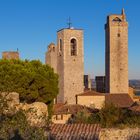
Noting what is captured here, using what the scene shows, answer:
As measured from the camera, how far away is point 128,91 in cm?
5053

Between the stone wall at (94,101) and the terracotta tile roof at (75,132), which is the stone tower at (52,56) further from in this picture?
the terracotta tile roof at (75,132)

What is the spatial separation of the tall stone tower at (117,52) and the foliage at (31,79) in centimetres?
2225

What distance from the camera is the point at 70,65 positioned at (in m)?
44.0

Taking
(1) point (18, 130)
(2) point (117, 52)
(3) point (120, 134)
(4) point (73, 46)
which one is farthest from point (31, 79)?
(2) point (117, 52)

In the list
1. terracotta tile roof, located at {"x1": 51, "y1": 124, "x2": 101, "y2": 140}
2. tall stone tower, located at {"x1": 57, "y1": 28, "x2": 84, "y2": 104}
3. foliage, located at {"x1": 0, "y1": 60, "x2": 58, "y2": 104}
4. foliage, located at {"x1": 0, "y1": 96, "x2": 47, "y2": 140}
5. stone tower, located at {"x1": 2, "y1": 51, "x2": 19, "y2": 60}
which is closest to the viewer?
foliage, located at {"x1": 0, "y1": 96, "x2": 47, "y2": 140}

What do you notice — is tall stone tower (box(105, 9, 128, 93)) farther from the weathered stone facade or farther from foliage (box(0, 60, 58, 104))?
foliage (box(0, 60, 58, 104))

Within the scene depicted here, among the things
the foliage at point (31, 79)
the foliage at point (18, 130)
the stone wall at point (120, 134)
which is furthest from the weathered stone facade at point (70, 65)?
the foliage at point (18, 130)

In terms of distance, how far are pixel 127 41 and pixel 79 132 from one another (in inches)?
1535

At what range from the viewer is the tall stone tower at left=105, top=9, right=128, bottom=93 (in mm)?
50344

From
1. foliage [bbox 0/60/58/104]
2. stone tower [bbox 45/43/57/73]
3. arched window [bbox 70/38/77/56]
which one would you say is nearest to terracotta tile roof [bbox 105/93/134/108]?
arched window [bbox 70/38/77/56]

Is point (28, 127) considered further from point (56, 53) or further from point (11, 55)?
point (56, 53)

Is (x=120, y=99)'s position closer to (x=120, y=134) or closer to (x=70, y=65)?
(x=70, y=65)

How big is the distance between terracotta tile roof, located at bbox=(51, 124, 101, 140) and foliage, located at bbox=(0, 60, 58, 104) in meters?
12.5

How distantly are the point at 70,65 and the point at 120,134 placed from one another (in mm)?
30460
